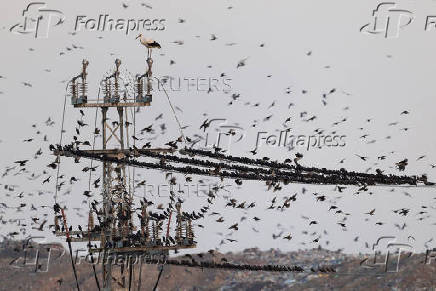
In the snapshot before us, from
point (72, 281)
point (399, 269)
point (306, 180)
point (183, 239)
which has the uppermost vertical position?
point (306, 180)

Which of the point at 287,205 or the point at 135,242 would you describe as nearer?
Answer: the point at 287,205

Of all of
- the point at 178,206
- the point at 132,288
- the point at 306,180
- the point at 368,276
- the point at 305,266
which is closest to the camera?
the point at 306,180

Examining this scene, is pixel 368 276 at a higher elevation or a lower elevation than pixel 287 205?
lower

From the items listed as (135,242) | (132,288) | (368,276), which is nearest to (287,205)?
(135,242)

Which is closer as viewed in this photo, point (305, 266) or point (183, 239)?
point (183, 239)

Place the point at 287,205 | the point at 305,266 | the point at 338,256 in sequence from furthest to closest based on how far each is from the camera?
the point at 338,256
the point at 305,266
the point at 287,205

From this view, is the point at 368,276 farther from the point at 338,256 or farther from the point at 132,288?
the point at 132,288

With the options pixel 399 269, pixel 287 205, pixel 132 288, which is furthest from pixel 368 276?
pixel 287 205

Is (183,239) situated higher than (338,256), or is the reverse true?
(183,239)

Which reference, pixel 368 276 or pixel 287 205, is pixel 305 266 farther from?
pixel 287 205
